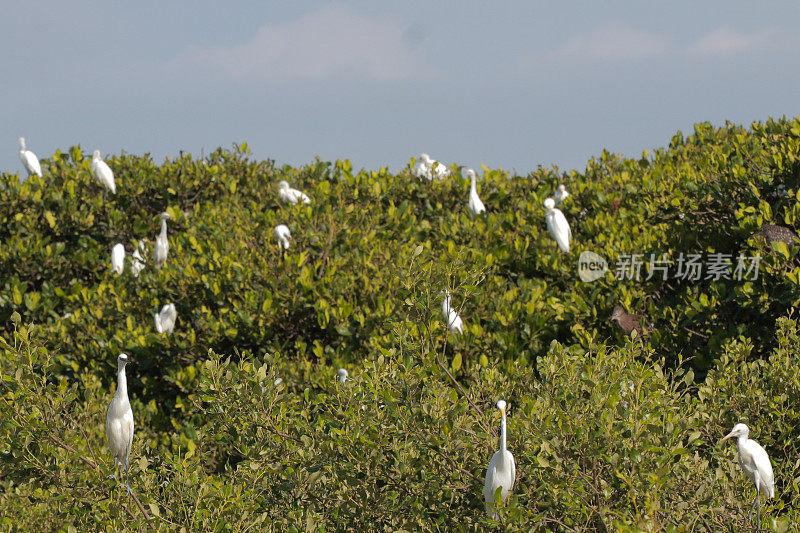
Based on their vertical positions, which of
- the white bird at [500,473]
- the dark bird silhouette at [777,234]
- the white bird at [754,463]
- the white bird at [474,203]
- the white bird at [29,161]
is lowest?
the white bird at [500,473]

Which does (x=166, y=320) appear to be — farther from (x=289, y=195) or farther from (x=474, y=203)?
(x=474, y=203)

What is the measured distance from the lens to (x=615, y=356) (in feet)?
12.7

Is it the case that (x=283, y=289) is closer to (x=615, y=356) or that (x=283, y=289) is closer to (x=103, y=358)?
(x=103, y=358)

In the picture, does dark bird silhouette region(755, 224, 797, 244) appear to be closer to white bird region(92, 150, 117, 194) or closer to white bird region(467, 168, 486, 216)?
white bird region(467, 168, 486, 216)

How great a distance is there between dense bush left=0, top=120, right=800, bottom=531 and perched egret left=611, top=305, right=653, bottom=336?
0.37 feet

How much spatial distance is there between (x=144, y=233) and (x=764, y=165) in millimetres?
9295

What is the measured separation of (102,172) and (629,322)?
8881mm

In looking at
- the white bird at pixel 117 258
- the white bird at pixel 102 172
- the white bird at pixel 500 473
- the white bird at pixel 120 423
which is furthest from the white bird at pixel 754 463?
the white bird at pixel 102 172

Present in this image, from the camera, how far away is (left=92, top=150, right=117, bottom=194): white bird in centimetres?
1191

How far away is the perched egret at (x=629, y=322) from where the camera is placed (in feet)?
22.1

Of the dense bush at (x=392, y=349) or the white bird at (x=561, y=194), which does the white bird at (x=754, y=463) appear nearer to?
the dense bush at (x=392, y=349)

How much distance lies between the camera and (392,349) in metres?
3.81

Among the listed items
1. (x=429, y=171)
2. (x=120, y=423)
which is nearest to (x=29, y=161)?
(x=429, y=171)

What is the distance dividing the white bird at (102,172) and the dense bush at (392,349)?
0.35 meters
